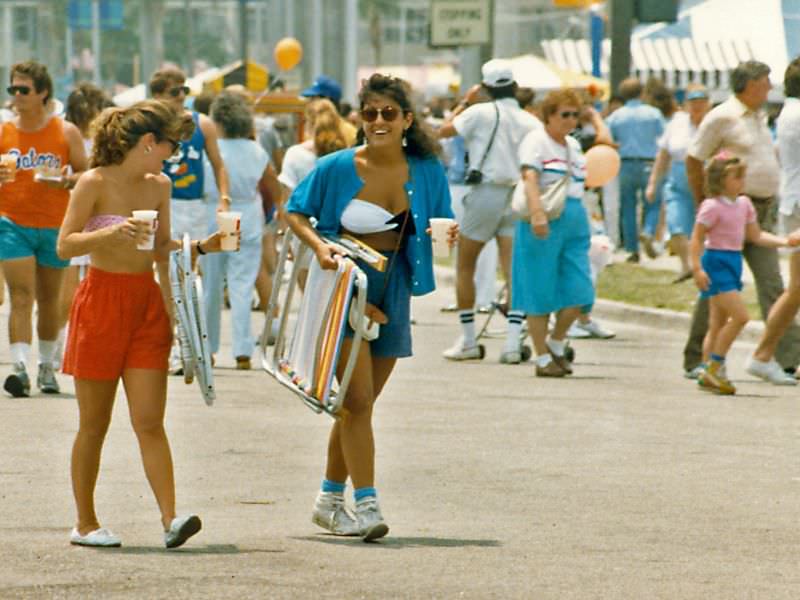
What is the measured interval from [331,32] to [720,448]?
5206 centimetres

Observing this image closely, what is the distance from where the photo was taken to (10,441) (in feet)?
35.9

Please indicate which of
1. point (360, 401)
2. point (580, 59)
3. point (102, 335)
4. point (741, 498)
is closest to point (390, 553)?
point (360, 401)

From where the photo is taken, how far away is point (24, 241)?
13.0 metres

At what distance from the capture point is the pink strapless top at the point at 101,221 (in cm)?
820

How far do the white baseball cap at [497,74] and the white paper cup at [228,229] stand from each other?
25.4 feet

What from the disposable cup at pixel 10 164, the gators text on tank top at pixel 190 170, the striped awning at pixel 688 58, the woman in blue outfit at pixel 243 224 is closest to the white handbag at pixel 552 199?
the woman in blue outfit at pixel 243 224

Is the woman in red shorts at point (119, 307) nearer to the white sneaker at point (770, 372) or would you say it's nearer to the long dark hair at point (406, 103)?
the long dark hair at point (406, 103)

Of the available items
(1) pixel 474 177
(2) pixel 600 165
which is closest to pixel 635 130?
(2) pixel 600 165

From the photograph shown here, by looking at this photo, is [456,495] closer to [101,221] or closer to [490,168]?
[101,221]

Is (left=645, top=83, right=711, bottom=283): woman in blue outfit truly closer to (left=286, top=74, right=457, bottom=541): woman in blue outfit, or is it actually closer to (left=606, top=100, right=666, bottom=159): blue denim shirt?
(left=606, top=100, right=666, bottom=159): blue denim shirt

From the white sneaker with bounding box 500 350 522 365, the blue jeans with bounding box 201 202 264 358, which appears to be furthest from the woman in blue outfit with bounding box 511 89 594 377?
the blue jeans with bounding box 201 202 264 358

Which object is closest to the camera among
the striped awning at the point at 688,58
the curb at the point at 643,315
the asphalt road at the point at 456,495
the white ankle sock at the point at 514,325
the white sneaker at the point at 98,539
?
the asphalt road at the point at 456,495

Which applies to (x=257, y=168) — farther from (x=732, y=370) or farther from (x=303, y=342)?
(x=303, y=342)

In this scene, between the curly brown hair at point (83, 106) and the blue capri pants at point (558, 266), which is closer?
the curly brown hair at point (83, 106)
